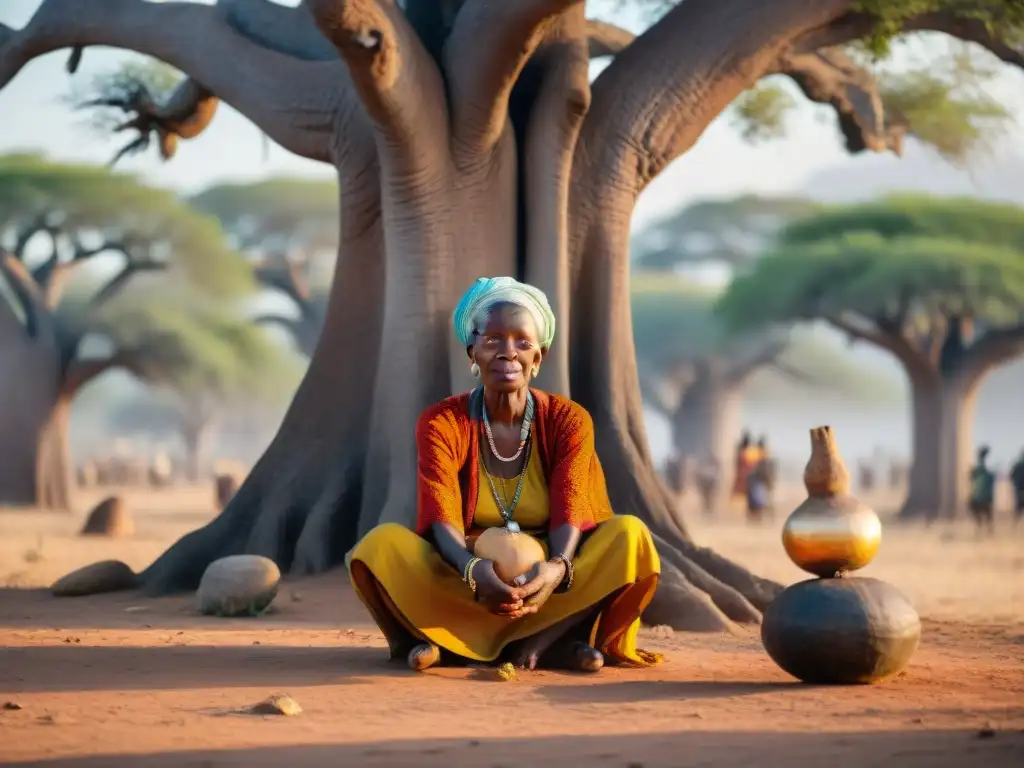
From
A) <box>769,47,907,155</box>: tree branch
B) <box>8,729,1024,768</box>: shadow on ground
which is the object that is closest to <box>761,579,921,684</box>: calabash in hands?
<box>8,729,1024,768</box>: shadow on ground

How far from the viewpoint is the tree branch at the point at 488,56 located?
28.7 feet

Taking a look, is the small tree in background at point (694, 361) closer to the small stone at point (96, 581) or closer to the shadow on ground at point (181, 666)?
the small stone at point (96, 581)

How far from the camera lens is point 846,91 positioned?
503 inches

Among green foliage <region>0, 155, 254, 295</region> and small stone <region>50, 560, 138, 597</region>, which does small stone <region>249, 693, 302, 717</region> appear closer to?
small stone <region>50, 560, 138, 597</region>

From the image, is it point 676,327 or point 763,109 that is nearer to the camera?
point 763,109

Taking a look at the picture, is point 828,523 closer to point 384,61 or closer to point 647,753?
point 647,753

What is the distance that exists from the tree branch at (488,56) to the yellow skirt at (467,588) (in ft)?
11.6

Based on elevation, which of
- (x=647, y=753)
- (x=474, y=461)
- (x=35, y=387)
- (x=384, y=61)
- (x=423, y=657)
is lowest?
(x=647, y=753)

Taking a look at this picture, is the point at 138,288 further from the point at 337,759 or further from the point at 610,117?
the point at 337,759

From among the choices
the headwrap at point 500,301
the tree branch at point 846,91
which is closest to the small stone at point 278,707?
the headwrap at point 500,301

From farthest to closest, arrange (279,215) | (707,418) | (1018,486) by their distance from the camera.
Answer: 1. (707,418)
2. (279,215)
3. (1018,486)

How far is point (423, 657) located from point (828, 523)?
1.77m

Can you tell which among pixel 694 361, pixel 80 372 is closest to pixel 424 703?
pixel 80 372

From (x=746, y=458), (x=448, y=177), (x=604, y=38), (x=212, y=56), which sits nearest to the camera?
(x=448, y=177)
